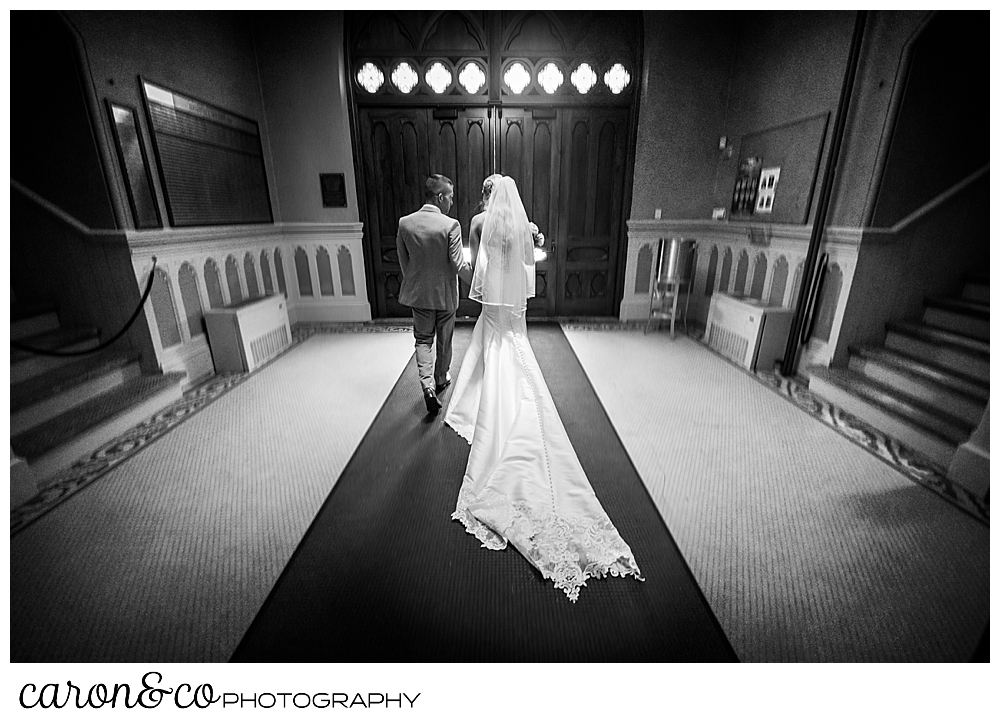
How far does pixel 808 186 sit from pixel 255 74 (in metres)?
5.56

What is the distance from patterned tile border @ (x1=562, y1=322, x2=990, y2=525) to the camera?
209 centimetres

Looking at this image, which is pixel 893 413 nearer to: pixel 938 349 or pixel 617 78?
pixel 938 349

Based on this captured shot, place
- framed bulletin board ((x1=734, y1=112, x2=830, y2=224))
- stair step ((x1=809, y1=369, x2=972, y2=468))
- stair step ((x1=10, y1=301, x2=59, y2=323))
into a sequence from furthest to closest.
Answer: framed bulletin board ((x1=734, y1=112, x2=830, y2=224)) < stair step ((x1=10, y1=301, x2=59, y2=323)) < stair step ((x1=809, y1=369, x2=972, y2=468))

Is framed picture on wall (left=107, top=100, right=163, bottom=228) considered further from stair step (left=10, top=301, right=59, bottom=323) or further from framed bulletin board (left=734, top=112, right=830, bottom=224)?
framed bulletin board (left=734, top=112, right=830, bottom=224)

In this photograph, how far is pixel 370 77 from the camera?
4703 millimetres

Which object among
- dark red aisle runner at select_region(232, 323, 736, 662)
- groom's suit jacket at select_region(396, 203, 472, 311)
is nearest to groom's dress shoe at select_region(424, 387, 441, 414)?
groom's suit jacket at select_region(396, 203, 472, 311)

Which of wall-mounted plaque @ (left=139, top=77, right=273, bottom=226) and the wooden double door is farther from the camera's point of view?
the wooden double door

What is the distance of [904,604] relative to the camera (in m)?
1.57

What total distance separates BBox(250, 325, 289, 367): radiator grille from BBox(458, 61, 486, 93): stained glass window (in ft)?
10.9

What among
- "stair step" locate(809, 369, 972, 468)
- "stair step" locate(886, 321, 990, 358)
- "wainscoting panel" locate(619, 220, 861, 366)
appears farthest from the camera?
"wainscoting panel" locate(619, 220, 861, 366)

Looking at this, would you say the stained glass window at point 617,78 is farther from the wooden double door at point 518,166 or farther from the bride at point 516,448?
the bride at point 516,448

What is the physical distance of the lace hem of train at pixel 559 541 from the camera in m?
1.64

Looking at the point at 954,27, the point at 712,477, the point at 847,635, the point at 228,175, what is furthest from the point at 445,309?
the point at 954,27

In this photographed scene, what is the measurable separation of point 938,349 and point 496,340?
119 inches
